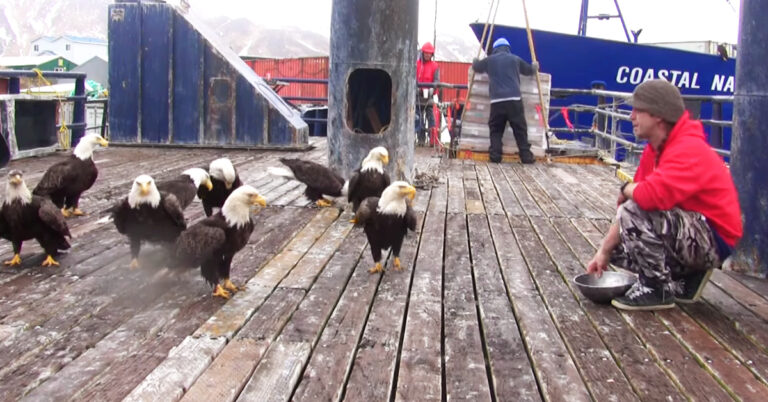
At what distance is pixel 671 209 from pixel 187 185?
11.7ft

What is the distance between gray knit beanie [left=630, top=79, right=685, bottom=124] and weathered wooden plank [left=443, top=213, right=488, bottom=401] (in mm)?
1482

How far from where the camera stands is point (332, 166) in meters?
8.23

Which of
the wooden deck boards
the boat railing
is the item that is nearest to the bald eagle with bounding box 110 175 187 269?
the wooden deck boards

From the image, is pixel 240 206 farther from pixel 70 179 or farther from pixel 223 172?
pixel 70 179

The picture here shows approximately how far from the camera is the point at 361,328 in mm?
3639

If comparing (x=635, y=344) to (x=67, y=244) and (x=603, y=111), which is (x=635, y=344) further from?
(x=603, y=111)

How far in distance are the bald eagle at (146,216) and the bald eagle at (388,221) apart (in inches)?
49.4

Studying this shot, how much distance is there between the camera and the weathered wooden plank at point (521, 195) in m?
7.14

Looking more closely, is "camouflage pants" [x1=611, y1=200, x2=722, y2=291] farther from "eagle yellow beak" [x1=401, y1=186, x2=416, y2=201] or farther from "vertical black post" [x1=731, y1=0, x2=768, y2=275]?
"eagle yellow beak" [x1=401, y1=186, x2=416, y2=201]

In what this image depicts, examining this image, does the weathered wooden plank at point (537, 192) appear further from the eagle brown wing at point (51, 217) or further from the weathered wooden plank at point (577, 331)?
the eagle brown wing at point (51, 217)

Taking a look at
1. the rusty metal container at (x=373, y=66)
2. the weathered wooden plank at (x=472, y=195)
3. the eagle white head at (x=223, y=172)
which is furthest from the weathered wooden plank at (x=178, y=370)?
the rusty metal container at (x=373, y=66)

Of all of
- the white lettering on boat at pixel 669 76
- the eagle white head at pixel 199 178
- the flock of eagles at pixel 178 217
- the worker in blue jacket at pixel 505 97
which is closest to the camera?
the flock of eagles at pixel 178 217

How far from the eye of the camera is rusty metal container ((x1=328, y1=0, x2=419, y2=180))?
786 cm

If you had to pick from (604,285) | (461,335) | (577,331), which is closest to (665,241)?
(604,285)
